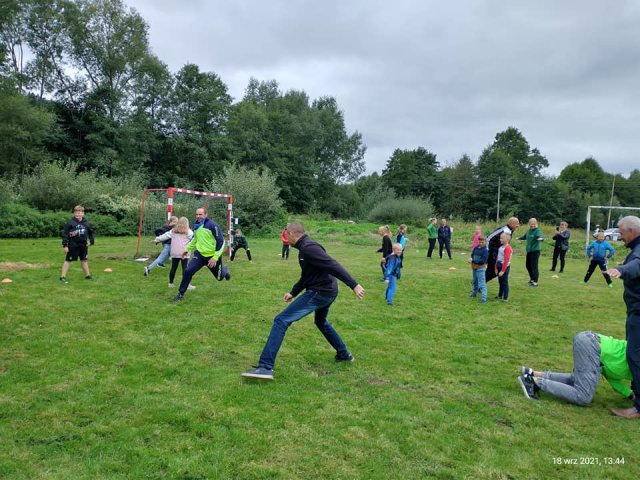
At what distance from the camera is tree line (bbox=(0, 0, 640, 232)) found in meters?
39.5

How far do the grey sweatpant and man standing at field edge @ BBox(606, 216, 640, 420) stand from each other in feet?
1.00

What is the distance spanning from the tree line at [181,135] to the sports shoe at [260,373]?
89.9 feet

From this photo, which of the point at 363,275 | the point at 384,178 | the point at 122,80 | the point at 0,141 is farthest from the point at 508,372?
the point at 384,178

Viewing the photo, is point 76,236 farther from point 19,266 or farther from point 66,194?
point 66,194

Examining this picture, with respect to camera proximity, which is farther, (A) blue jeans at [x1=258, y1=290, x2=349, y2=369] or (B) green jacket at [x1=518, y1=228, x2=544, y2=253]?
(B) green jacket at [x1=518, y1=228, x2=544, y2=253]

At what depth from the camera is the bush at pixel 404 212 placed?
134ft

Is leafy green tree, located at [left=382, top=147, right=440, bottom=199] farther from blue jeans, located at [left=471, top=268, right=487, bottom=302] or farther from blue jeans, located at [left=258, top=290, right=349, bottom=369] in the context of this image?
blue jeans, located at [left=258, top=290, right=349, bottom=369]

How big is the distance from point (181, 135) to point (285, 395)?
162 feet

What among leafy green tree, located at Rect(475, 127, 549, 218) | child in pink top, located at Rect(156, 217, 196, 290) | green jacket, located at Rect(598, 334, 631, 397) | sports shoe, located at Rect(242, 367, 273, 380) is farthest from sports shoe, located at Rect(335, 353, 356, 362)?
leafy green tree, located at Rect(475, 127, 549, 218)


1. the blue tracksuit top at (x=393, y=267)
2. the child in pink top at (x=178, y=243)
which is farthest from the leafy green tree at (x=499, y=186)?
the child in pink top at (x=178, y=243)

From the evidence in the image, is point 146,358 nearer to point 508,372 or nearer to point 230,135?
point 508,372

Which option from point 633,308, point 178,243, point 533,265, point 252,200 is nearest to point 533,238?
point 533,265

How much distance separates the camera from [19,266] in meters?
13.0

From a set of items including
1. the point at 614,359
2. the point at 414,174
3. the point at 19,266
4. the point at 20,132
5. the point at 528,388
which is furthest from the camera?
the point at 414,174
